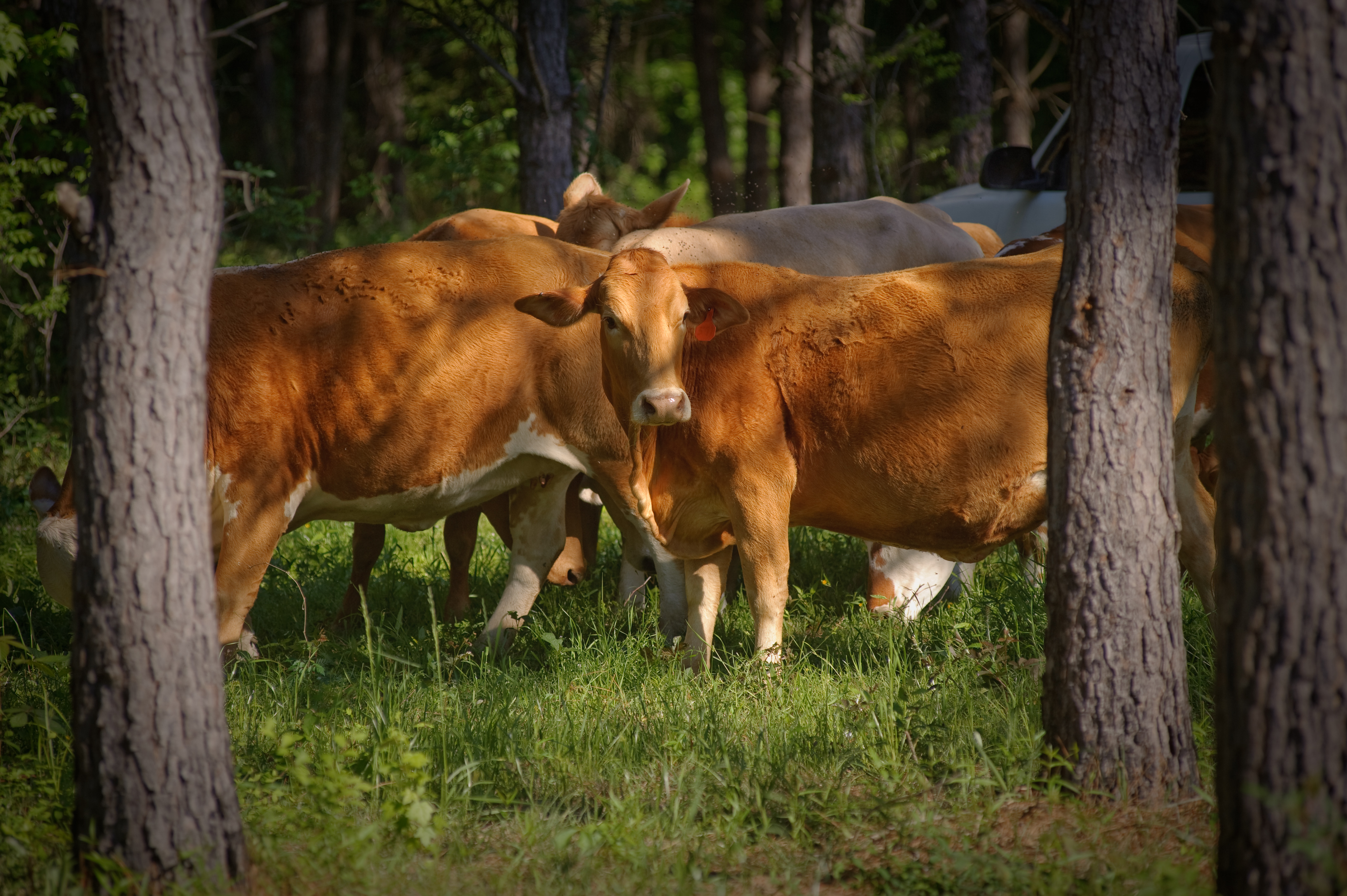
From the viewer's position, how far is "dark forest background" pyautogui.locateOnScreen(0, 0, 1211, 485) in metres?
8.88

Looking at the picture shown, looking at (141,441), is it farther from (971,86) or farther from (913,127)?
(913,127)

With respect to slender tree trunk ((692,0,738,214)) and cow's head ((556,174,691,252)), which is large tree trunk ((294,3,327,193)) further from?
cow's head ((556,174,691,252))

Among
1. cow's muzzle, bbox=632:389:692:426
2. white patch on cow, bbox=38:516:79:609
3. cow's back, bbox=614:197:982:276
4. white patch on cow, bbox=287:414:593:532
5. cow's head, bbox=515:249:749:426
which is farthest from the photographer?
cow's back, bbox=614:197:982:276

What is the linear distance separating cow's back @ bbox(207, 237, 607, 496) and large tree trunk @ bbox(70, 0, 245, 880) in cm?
226

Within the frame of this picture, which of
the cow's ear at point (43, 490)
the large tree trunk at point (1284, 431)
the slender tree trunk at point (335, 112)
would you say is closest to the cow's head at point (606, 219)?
the cow's ear at point (43, 490)

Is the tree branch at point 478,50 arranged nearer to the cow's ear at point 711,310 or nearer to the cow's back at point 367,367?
the cow's back at point 367,367

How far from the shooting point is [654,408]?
14.9 ft

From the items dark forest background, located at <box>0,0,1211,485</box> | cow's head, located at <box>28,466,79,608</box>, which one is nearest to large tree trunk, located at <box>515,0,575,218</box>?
dark forest background, located at <box>0,0,1211,485</box>

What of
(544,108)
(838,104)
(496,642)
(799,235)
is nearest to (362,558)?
(496,642)

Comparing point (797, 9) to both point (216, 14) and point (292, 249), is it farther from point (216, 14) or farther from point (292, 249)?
point (216, 14)

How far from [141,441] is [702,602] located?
9.72 ft

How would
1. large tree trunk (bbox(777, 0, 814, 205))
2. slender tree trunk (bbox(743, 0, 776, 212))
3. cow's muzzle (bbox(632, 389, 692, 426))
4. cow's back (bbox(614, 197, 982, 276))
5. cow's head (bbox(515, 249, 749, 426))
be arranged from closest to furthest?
cow's muzzle (bbox(632, 389, 692, 426)), cow's head (bbox(515, 249, 749, 426)), cow's back (bbox(614, 197, 982, 276)), large tree trunk (bbox(777, 0, 814, 205)), slender tree trunk (bbox(743, 0, 776, 212))

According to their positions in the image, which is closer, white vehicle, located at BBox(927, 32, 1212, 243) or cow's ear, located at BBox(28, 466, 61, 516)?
cow's ear, located at BBox(28, 466, 61, 516)

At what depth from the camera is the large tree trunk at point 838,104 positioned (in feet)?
37.8
